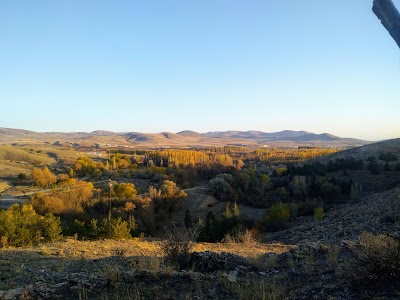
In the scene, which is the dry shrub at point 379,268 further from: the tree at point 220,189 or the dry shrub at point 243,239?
the tree at point 220,189

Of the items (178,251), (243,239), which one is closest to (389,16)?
(178,251)

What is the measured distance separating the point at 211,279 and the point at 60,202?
45211 mm

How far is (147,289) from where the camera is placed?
678 cm

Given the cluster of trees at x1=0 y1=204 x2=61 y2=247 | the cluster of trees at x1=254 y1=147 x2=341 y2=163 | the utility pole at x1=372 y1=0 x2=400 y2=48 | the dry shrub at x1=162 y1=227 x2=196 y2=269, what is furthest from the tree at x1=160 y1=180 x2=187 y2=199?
the cluster of trees at x1=254 y1=147 x2=341 y2=163

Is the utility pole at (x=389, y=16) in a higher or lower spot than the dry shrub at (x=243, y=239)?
higher

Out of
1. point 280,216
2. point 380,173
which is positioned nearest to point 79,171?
point 280,216

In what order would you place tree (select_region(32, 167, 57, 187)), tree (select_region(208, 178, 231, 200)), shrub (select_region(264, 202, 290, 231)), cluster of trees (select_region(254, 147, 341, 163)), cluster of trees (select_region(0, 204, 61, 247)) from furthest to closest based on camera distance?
cluster of trees (select_region(254, 147, 341, 163))
tree (select_region(32, 167, 57, 187))
tree (select_region(208, 178, 231, 200))
shrub (select_region(264, 202, 290, 231))
cluster of trees (select_region(0, 204, 61, 247))

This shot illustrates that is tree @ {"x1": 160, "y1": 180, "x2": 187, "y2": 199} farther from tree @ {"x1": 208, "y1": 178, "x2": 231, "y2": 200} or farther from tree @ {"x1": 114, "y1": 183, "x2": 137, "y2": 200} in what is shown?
tree @ {"x1": 208, "y1": 178, "x2": 231, "y2": 200}

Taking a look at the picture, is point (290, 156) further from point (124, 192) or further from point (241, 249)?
point (241, 249)

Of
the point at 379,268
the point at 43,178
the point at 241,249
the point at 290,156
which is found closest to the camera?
the point at 379,268

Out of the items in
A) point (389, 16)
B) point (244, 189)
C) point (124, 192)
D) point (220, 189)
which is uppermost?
point (389, 16)

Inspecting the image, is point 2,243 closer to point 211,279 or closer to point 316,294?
point 211,279

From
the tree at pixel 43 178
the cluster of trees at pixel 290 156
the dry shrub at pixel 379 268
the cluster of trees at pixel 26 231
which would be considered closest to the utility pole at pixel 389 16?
the dry shrub at pixel 379 268

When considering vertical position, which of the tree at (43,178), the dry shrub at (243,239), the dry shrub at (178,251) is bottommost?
the tree at (43,178)
